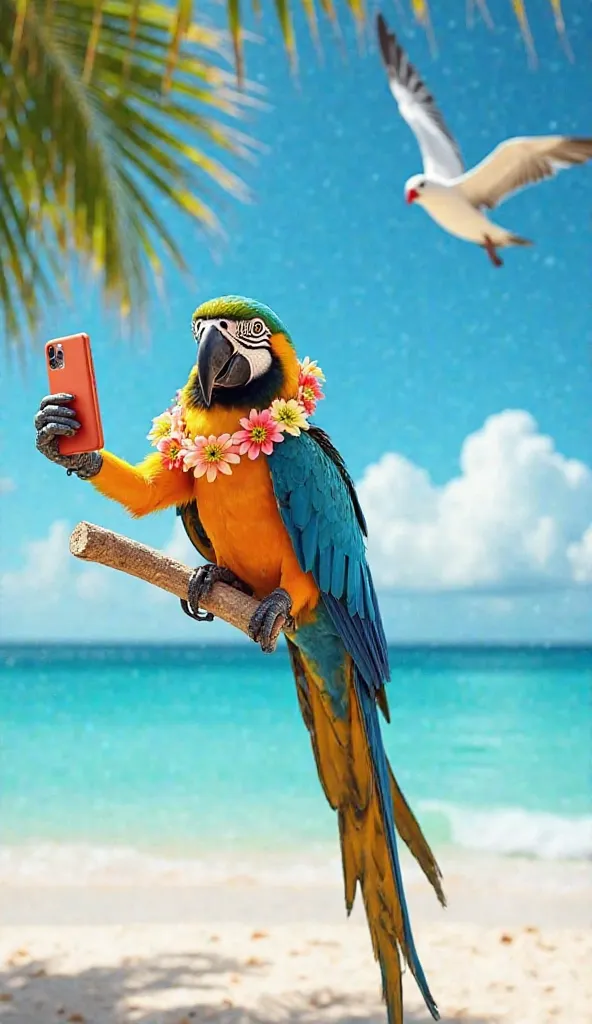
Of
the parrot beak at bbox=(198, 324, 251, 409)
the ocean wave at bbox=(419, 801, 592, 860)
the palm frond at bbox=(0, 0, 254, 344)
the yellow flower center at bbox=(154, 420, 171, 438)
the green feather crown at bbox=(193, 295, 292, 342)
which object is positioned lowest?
the ocean wave at bbox=(419, 801, 592, 860)

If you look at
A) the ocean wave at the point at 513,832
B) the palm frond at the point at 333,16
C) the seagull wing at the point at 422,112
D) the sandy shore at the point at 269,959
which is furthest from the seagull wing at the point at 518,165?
the ocean wave at the point at 513,832

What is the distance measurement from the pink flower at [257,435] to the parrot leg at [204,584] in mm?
161

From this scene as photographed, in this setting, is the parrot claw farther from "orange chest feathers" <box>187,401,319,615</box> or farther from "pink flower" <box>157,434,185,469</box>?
"pink flower" <box>157,434,185,469</box>

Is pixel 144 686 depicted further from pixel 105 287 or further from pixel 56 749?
pixel 105 287

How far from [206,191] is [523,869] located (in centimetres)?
408

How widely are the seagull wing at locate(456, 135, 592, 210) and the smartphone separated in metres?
1.94

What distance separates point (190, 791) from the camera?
24.9 ft

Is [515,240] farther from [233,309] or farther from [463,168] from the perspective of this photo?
[233,309]

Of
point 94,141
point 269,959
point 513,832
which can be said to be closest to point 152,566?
point 94,141

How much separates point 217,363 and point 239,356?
4cm

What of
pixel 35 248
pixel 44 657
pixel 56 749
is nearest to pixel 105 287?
pixel 35 248

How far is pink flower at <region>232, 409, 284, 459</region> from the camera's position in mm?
1070

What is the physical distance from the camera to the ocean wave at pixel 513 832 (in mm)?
5469

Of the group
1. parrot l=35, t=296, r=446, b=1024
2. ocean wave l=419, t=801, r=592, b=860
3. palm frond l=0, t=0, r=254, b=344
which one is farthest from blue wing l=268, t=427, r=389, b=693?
ocean wave l=419, t=801, r=592, b=860
